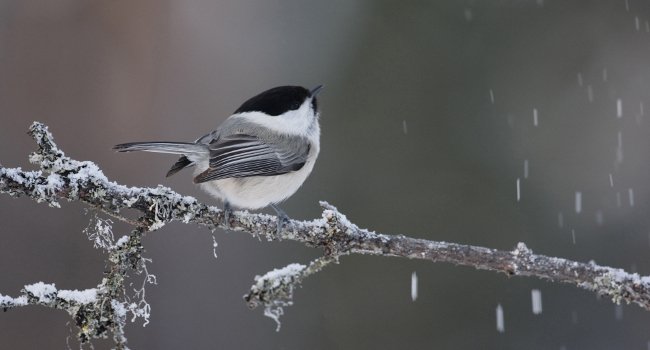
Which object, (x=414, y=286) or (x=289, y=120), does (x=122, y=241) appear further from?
(x=414, y=286)

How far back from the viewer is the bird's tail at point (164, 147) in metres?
2.94

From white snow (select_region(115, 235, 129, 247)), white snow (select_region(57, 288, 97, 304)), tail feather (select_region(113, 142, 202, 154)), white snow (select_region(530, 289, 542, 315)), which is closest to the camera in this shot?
white snow (select_region(57, 288, 97, 304))

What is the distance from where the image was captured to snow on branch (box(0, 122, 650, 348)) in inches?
87.7

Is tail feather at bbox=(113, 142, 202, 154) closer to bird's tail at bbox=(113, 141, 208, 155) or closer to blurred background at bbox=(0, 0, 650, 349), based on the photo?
bird's tail at bbox=(113, 141, 208, 155)

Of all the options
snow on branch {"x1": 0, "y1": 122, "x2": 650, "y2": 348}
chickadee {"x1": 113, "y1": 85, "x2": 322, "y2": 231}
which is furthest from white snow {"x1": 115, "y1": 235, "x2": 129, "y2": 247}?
chickadee {"x1": 113, "y1": 85, "x2": 322, "y2": 231}

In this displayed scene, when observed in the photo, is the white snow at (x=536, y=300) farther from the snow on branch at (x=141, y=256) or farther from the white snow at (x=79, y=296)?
the white snow at (x=79, y=296)

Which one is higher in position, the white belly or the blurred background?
the blurred background

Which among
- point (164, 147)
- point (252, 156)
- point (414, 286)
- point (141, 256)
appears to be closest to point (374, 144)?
point (414, 286)

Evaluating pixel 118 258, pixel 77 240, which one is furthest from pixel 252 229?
pixel 77 240

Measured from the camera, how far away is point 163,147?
316cm

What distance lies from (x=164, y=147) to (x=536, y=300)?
4177mm

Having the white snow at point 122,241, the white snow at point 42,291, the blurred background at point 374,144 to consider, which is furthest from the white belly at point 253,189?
the blurred background at point 374,144

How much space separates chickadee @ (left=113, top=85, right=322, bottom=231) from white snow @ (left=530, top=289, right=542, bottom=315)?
3050 millimetres

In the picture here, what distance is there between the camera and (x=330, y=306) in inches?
259
